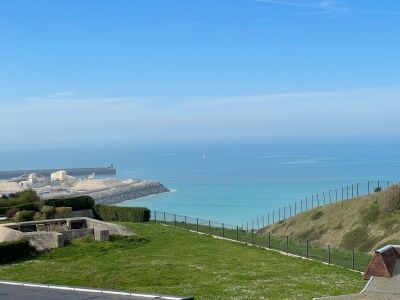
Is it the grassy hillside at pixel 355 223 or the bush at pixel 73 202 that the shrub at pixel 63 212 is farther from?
the grassy hillside at pixel 355 223

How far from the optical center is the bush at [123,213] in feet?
191

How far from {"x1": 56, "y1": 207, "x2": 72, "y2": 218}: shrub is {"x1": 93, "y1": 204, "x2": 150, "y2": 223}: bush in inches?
292

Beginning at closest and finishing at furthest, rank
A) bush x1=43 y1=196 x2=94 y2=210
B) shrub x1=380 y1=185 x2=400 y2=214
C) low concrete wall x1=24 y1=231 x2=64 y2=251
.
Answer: low concrete wall x1=24 y1=231 x2=64 y2=251
bush x1=43 y1=196 x2=94 y2=210
shrub x1=380 y1=185 x2=400 y2=214

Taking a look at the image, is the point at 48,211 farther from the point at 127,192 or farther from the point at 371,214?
the point at 127,192

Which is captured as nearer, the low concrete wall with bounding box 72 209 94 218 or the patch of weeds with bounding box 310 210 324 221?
the low concrete wall with bounding box 72 209 94 218

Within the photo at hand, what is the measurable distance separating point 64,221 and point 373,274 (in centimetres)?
2912

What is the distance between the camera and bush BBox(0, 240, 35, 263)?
33.7 m

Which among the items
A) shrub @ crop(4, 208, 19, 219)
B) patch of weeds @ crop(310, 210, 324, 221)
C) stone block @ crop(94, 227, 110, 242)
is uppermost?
shrub @ crop(4, 208, 19, 219)

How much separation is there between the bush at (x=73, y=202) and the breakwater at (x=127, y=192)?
10526cm

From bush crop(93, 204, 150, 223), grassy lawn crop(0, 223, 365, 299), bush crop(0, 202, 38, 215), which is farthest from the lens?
bush crop(93, 204, 150, 223)

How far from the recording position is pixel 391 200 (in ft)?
187

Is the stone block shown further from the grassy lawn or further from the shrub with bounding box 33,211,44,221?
the shrub with bounding box 33,211,44,221

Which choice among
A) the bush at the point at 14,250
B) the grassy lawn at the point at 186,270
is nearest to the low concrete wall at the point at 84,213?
the grassy lawn at the point at 186,270

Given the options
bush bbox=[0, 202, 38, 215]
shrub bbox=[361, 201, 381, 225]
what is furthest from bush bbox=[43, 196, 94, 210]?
shrub bbox=[361, 201, 381, 225]
